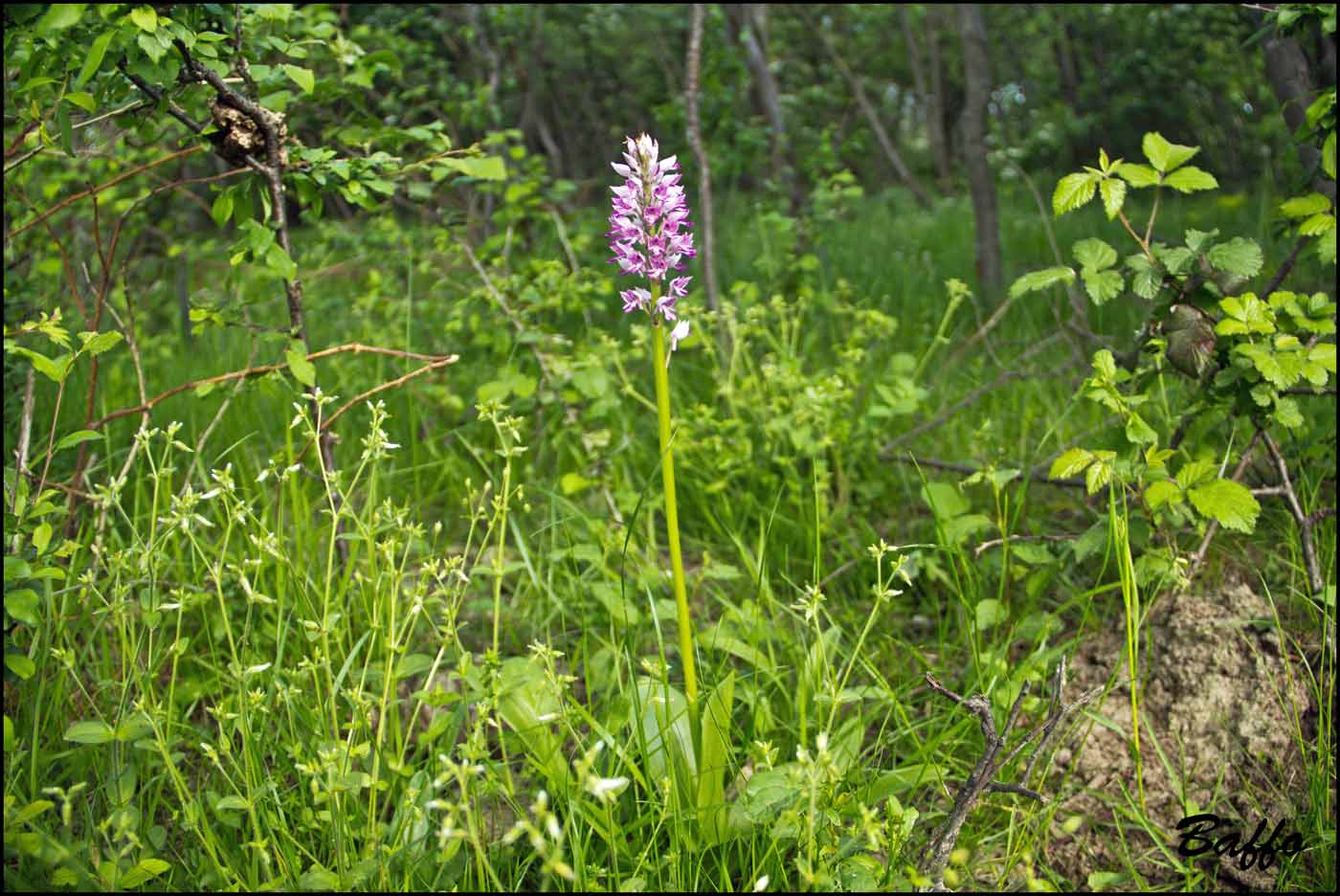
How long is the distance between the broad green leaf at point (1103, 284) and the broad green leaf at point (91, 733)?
6.54 feet

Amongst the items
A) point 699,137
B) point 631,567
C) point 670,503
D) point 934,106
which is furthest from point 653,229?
point 934,106

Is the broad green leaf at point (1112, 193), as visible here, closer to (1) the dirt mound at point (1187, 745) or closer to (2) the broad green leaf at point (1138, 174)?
(2) the broad green leaf at point (1138, 174)

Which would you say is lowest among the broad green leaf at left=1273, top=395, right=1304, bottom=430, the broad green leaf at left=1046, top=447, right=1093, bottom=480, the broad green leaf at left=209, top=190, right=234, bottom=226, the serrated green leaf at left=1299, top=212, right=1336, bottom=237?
the broad green leaf at left=1046, top=447, right=1093, bottom=480

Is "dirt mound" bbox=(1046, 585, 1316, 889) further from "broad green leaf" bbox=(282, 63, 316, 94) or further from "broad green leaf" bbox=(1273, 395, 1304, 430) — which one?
"broad green leaf" bbox=(282, 63, 316, 94)

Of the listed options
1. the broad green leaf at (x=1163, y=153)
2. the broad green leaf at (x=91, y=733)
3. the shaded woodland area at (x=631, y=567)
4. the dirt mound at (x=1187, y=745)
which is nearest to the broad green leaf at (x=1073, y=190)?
the shaded woodland area at (x=631, y=567)

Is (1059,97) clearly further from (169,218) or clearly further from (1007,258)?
(169,218)

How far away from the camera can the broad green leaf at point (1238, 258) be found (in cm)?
205

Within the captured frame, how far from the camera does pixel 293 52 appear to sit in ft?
6.89

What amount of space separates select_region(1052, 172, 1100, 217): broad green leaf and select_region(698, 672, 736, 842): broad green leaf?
117 centimetres

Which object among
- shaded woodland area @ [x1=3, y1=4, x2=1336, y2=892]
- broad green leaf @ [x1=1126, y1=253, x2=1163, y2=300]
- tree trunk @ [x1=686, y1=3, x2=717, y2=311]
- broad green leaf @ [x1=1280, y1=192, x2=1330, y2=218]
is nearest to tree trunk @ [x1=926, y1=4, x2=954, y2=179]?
tree trunk @ [x1=686, y1=3, x2=717, y2=311]

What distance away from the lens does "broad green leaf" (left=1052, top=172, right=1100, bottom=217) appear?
207cm

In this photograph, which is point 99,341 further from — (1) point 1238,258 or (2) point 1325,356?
(2) point 1325,356

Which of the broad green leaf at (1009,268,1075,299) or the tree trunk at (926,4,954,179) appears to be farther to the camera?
the tree trunk at (926,4,954,179)

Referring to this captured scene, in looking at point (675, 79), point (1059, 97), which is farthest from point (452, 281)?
point (1059, 97)
